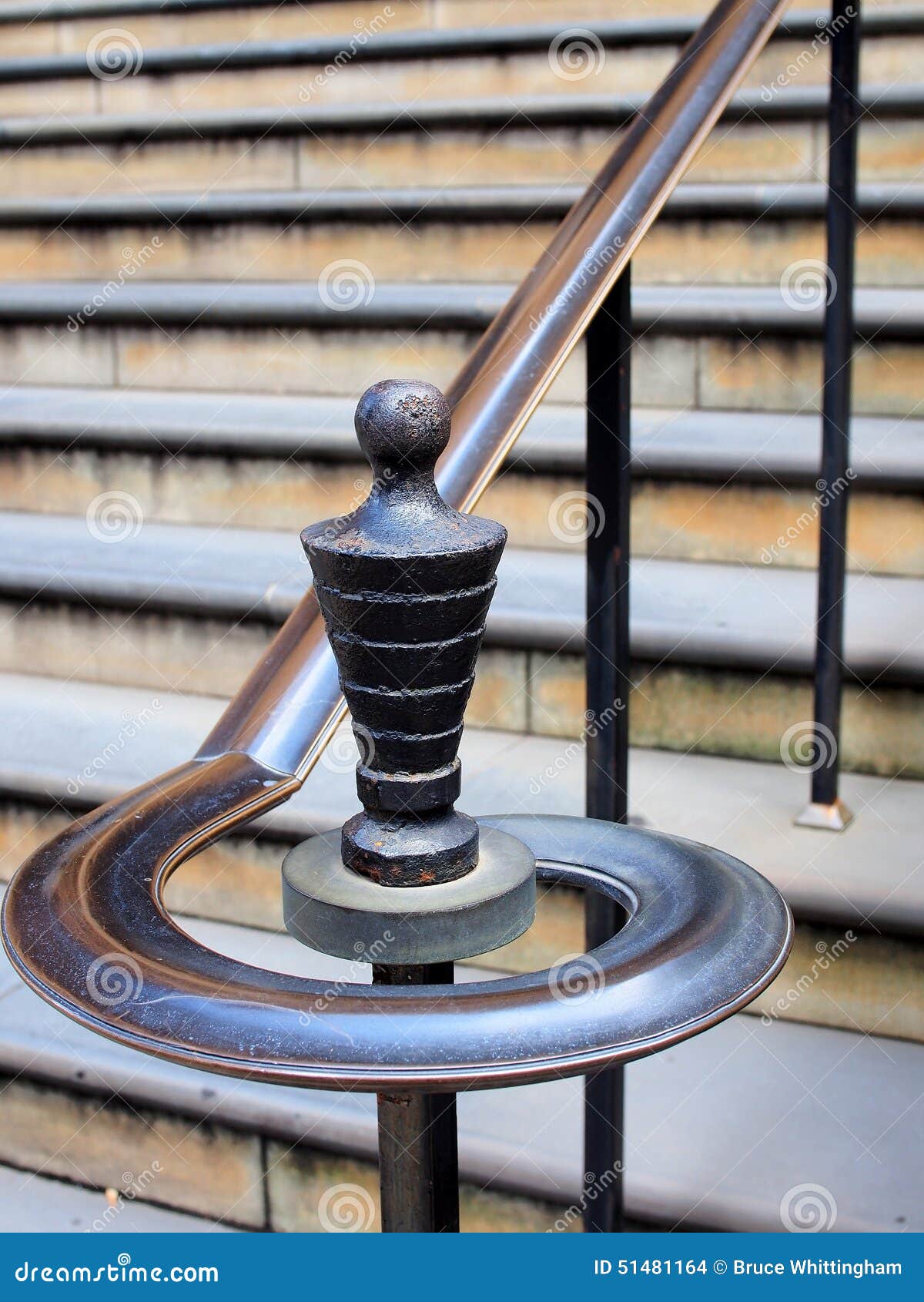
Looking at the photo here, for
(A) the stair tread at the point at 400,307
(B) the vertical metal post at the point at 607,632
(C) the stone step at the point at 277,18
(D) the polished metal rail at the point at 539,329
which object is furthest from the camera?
(C) the stone step at the point at 277,18

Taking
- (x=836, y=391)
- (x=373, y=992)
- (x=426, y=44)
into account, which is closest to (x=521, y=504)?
(x=836, y=391)

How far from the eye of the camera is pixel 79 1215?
1.92m

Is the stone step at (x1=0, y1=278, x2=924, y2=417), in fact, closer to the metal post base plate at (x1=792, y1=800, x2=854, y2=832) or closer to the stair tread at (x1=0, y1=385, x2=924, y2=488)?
the stair tread at (x1=0, y1=385, x2=924, y2=488)

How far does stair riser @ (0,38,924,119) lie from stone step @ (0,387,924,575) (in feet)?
3.13

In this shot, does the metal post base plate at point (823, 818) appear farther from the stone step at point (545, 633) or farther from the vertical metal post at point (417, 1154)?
the vertical metal post at point (417, 1154)

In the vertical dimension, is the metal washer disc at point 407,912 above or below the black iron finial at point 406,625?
below

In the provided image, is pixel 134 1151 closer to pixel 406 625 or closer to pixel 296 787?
pixel 296 787

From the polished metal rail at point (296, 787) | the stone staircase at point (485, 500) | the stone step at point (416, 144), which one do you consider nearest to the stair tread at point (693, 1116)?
the stone staircase at point (485, 500)

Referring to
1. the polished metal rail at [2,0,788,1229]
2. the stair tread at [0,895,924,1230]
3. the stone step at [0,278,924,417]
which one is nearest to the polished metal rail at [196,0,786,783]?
the polished metal rail at [2,0,788,1229]

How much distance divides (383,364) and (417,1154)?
2.26m

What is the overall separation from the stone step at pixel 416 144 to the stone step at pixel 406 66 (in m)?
0.11

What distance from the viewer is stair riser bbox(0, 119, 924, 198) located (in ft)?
9.91

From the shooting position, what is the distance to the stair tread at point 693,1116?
165 cm

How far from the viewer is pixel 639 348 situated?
2.76 metres
